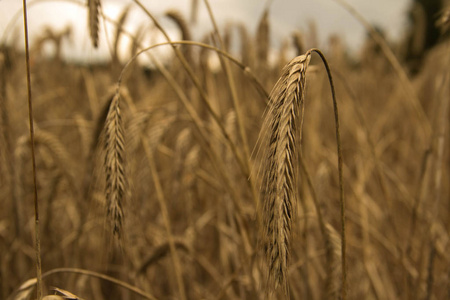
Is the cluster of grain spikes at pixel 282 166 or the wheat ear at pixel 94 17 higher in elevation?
the wheat ear at pixel 94 17

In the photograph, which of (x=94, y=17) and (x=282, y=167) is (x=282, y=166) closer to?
(x=282, y=167)

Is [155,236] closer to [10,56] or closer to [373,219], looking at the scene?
[10,56]

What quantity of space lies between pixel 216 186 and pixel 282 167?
Answer: 0.80 metres

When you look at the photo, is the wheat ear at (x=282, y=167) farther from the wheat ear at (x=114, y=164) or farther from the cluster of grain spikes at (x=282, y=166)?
the wheat ear at (x=114, y=164)

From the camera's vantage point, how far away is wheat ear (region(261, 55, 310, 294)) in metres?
0.34

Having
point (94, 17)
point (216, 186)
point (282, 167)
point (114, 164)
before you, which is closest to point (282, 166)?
point (282, 167)

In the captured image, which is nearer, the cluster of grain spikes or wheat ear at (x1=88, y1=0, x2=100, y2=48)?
the cluster of grain spikes

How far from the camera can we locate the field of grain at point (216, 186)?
447 mm

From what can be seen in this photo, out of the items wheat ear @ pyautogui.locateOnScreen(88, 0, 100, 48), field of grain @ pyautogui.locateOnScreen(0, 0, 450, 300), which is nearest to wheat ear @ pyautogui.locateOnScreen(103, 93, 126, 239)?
field of grain @ pyautogui.locateOnScreen(0, 0, 450, 300)

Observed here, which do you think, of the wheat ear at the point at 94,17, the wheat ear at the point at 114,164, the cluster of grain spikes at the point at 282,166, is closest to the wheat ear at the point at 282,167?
the cluster of grain spikes at the point at 282,166

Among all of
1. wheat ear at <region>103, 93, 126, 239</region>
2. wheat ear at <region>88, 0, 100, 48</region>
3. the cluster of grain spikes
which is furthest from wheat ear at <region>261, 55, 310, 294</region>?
wheat ear at <region>88, 0, 100, 48</region>

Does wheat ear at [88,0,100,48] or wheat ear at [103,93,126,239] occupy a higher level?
wheat ear at [88,0,100,48]

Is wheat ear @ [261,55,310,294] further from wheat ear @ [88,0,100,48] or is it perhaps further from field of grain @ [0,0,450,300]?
wheat ear @ [88,0,100,48]

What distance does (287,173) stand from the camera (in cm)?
35
